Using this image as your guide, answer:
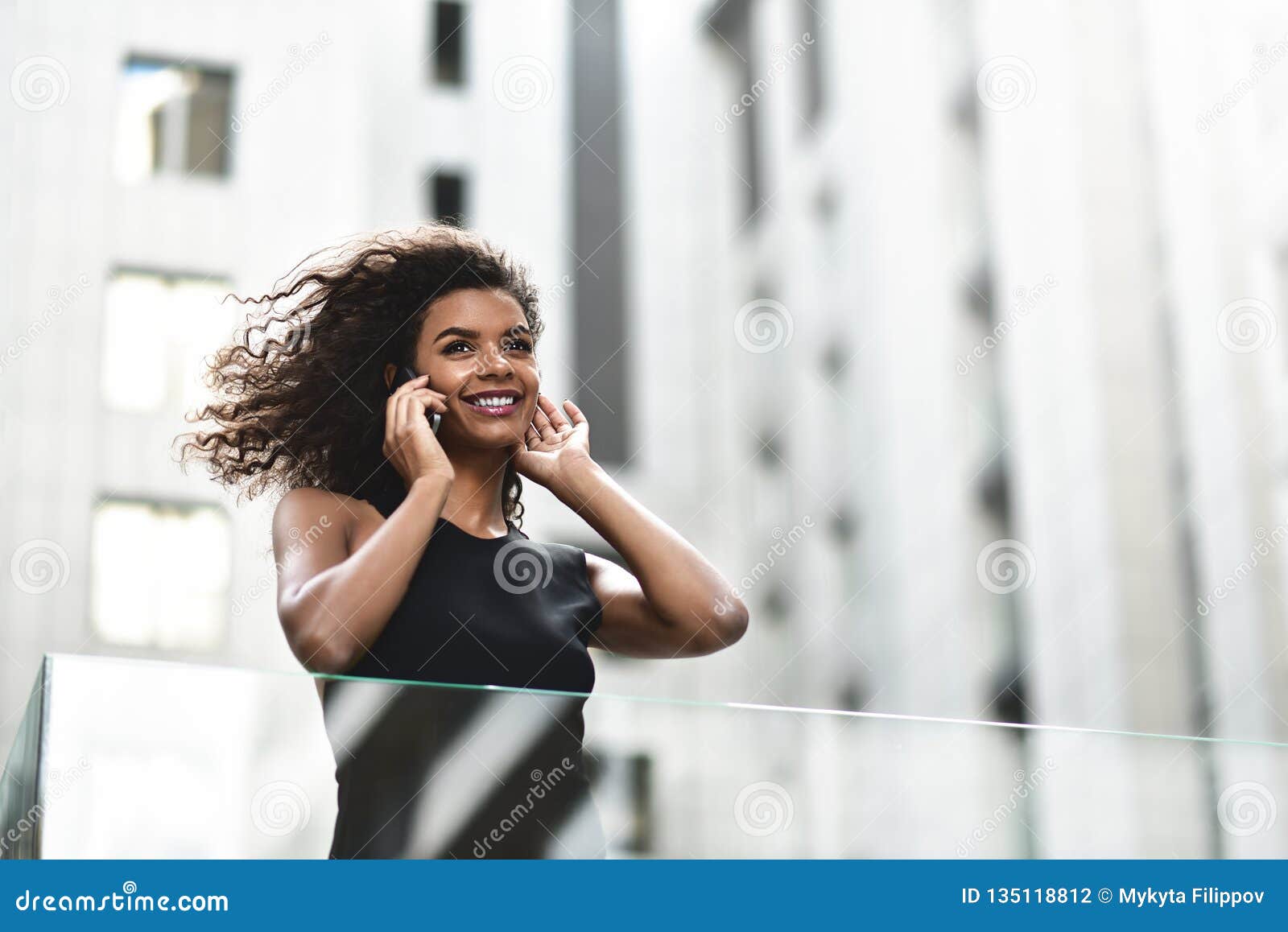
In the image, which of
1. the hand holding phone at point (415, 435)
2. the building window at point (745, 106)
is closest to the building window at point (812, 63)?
the building window at point (745, 106)

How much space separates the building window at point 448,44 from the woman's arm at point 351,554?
16.2 metres

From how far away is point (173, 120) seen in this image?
16.1 metres

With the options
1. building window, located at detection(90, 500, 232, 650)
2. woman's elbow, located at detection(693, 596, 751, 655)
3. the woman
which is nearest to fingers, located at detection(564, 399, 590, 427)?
the woman

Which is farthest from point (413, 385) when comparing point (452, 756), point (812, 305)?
point (812, 305)

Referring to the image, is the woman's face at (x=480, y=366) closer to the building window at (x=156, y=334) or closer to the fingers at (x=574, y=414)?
the fingers at (x=574, y=414)

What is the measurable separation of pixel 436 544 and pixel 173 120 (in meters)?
13.8

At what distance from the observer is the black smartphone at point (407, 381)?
11.9ft

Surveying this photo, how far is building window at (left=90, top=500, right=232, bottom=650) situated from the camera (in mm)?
14516

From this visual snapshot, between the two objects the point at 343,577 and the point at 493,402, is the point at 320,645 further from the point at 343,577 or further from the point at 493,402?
the point at 493,402

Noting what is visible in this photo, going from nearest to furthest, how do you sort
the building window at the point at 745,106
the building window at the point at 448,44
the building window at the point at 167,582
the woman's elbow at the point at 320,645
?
the woman's elbow at the point at 320,645
the building window at the point at 167,582
the building window at the point at 448,44
the building window at the point at 745,106
